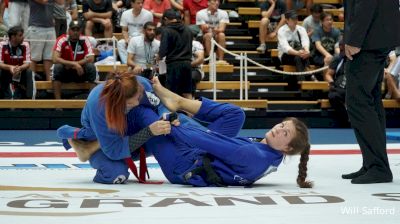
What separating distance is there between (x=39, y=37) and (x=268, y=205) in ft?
30.1

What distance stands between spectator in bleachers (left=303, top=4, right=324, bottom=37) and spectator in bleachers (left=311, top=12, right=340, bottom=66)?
0.18 meters

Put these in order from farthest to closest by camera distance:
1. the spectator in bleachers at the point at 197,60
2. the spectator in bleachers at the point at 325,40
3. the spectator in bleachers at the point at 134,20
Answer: the spectator in bleachers at the point at 325,40 < the spectator in bleachers at the point at 134,20 < the spectator in bleachers at the point at 197,60

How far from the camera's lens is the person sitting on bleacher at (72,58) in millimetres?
12586

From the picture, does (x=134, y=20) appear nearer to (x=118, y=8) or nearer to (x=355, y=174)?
(x=118, y=8)

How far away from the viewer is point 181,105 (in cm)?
585

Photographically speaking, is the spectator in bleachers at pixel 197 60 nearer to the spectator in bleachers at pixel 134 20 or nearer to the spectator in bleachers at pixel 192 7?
the spectator in bleachers at pixel 134 20

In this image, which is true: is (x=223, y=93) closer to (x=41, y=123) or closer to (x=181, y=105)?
(x=41, y=123)

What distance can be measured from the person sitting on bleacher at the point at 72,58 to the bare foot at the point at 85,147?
670 cm

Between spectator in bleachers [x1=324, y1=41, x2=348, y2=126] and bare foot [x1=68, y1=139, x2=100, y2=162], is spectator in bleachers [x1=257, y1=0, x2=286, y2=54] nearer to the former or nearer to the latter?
spectator in bleachers [x1=324, y1=41, x2=348, y2=126]

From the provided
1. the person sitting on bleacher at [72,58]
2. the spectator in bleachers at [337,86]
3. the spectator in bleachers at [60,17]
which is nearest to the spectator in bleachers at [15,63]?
the person sitting on bleacher at [72,58]

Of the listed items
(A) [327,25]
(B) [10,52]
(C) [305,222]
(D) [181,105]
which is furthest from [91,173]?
(A) [327,25]

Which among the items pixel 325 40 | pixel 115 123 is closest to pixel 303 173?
pixel 115 123

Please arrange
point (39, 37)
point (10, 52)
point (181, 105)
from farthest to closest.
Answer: point (39, 37) < point (10, 52) < point (181, 105)

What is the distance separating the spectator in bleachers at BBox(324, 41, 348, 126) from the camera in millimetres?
12828
